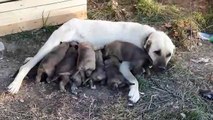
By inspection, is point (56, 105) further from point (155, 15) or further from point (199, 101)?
point (155, 15)

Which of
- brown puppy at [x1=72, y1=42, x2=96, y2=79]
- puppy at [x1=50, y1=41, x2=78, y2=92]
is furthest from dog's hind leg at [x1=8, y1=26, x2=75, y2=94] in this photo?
brown puppy at [x1=72, y1=42, x2=96, y2=79]

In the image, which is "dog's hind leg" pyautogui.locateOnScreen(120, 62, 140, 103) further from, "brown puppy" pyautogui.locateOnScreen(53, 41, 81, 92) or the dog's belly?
"brown puppy" pyautogui.locateOnScreen(53, 41, 81, 92)

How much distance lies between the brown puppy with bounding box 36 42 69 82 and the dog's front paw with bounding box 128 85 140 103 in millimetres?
655

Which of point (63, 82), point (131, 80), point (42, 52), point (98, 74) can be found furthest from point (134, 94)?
point (42, 52)

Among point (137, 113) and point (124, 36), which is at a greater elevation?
point (124, 36)

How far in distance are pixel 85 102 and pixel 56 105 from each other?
0.24 m

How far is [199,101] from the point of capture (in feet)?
14.1

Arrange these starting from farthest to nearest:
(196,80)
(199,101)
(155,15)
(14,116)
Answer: (155,15) < (196,80) < (199,101) < (14,116)

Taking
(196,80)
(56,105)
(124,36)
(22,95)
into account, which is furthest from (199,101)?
(22,95)

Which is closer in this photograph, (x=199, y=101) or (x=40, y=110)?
(x=40, y=110)

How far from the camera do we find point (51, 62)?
421cm

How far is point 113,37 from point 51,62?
73cm

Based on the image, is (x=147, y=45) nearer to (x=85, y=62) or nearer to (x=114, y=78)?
(x=114, y=78)

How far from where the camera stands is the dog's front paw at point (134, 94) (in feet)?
13.8
